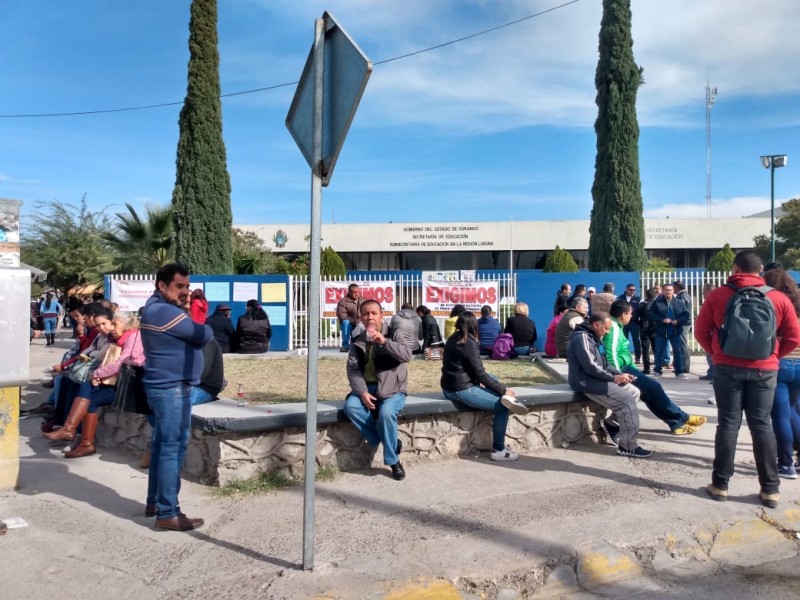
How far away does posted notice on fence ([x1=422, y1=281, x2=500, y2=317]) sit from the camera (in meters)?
16.7

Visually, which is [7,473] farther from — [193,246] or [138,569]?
[193,246]

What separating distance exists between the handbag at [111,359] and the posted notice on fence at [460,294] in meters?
10.7

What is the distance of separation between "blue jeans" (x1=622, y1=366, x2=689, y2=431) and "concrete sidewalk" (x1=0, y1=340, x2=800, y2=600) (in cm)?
93

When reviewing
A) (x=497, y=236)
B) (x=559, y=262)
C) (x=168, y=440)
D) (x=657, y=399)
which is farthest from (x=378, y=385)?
(x=497, y=236)

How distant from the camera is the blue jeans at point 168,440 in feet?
14.6

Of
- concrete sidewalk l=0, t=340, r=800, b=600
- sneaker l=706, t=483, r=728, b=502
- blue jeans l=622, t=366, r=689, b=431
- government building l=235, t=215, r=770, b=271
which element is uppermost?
government building l=235, t=215, r=770, b=271

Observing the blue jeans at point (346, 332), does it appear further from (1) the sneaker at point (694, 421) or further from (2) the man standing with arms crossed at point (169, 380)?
(2) the man standing with arms crossed at point (169, 380)

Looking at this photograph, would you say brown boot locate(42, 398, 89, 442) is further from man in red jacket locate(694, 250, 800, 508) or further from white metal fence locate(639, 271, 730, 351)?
white metal fence locate(639, 271, 730, 351)

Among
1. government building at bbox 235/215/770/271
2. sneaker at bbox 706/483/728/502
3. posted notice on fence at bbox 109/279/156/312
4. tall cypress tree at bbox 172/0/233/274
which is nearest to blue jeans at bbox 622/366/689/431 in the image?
sneaker at bbox 706/483/728/502

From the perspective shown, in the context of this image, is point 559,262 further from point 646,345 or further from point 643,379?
point 643,379

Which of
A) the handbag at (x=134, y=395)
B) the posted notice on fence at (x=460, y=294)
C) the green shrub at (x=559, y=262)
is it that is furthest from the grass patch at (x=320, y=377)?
the green shrub at (x=559, y=262)

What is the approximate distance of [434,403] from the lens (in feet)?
20.1

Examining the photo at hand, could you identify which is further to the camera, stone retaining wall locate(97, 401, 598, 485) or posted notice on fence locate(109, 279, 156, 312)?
posted notice on fence locate(109, 279, 156, 312)

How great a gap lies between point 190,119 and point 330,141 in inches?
745
